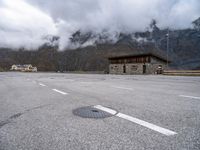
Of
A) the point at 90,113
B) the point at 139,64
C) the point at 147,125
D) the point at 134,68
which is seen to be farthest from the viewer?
the point at 134,68

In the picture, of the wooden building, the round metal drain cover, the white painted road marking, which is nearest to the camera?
the white painted road marking

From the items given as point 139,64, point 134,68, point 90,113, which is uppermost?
point 139,64

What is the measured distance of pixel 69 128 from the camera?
3.66 m

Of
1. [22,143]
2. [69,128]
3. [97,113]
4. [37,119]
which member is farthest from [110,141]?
[37,119]

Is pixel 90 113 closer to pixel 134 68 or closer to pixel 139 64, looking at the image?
pixel 139 64

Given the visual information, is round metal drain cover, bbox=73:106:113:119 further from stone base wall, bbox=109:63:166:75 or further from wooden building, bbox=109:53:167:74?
stone base wall, bbox=109:63:166:75

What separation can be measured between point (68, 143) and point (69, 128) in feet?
2.31

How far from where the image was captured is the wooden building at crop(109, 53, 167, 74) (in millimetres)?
51353

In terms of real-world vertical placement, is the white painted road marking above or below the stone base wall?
below

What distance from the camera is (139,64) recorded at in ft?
176

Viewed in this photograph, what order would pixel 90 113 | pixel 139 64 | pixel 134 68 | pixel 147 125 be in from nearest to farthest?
pixel 147 125 < pixel 90 113 < pixel 139 64 < pixel 134 68

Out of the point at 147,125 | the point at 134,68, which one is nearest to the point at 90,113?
the point at 147,125

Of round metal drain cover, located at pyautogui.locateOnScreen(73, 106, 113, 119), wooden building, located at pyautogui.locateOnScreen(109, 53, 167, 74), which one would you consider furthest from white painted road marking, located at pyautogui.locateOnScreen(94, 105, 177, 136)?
wooden building, located at pyautogui.locateOnScreen(109, 53, 167, 74)

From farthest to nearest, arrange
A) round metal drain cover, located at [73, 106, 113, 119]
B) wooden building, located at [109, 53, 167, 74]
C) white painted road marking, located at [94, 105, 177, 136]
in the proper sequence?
wooden building, located at [109, 53, 167, 74]
round metal drain cover, located at [73, 106, 113, 119]
white painted road marking, located at [94, 105, 177, 136]
